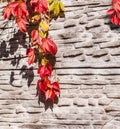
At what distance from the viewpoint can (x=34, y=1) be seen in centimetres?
310

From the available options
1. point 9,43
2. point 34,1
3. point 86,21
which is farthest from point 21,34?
point 86,21

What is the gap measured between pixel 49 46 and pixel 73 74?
291 millimetres

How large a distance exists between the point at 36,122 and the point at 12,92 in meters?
0.34

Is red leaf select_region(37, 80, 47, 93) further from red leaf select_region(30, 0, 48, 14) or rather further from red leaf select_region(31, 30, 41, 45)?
red leaf select_region(30, 0, 48, 14)

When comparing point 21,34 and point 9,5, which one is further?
point 21,34

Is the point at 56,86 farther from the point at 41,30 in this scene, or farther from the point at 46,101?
the point at 41,30

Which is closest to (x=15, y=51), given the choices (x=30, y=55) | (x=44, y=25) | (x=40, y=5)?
(x=30, y=55)

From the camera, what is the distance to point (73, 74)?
3133mm

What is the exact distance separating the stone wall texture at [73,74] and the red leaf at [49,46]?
8 centimetres

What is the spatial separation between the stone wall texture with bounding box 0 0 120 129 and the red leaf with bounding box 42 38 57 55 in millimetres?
80

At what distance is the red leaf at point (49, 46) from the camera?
3.10m

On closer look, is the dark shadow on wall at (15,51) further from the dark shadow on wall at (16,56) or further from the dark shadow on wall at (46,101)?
the dark shadow on wall at (46,101)

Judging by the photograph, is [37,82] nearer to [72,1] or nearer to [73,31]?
[73,31]

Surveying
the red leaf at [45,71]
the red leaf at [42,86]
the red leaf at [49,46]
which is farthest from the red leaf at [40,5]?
the red leaf at [42,86]
